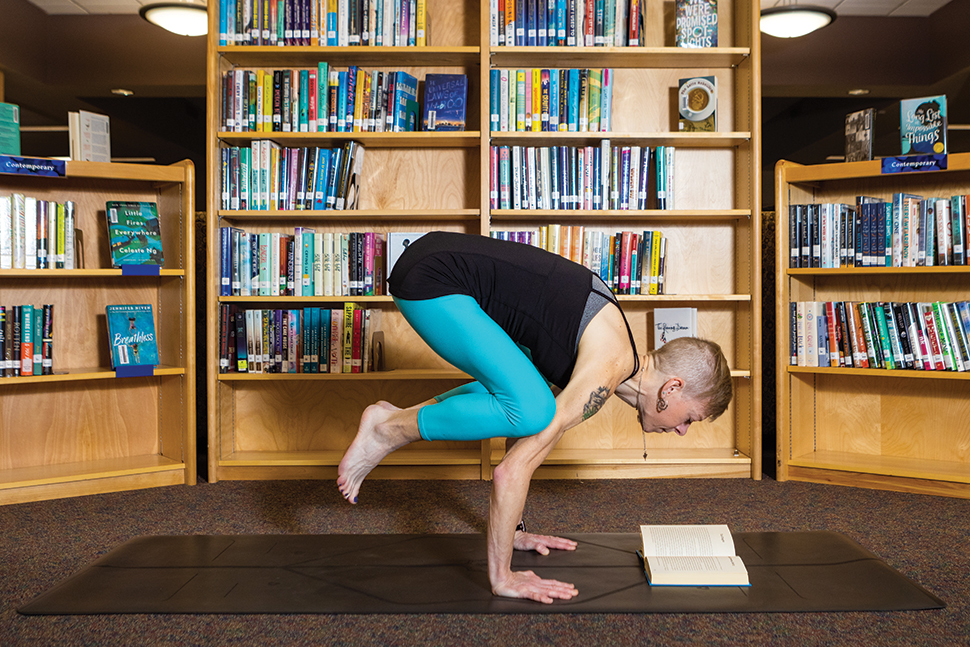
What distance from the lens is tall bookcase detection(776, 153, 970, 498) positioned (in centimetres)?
259

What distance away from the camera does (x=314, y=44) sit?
271 centimetres

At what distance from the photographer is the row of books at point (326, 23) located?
8.86 ft

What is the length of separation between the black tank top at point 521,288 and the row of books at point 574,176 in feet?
3.78

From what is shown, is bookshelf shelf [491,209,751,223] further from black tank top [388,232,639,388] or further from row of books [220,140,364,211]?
black tank top [388,232,639,388]

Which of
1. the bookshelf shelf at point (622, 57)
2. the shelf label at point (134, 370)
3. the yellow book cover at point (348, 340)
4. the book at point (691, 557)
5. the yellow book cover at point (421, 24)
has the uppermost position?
the yellow book cover at point (421, 24)

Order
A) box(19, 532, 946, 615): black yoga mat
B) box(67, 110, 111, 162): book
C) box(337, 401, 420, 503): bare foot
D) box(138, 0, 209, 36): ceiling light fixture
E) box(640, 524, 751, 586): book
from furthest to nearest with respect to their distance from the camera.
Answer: box(138, 0, 209, 36): ceiling light fixture
box(67, 110, 111, 162): book
box(337, 401, 420, 503): bare foot
box(640, 524, 751, 586): book
box(19, 532, 946, 615): black yoga mat

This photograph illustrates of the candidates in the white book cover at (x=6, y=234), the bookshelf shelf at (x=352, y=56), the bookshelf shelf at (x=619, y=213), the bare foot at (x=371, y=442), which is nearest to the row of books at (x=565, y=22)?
the bookshelf shelf at (x=352, y=56)

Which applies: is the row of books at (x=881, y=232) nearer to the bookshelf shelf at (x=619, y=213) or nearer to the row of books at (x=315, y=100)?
the bookshelf shelf at (x=619, y=213)

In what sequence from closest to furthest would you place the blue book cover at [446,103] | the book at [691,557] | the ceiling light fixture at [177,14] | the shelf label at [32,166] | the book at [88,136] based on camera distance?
the book at [691,557], the shelf label at [32,166], the book at [88,136], the blue book cover at [446,103], the ceiling light fixture at [177,14]

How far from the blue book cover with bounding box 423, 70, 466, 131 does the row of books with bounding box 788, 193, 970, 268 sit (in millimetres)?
1399

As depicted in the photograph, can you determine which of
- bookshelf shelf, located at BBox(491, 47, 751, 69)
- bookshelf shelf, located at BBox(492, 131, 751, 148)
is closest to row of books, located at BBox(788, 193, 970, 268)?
bookshelf shelf, located at BBox(492, 131, 751, 148)

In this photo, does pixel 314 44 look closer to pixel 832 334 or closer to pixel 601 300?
pixel 601 300

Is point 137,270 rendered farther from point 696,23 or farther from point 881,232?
point 881,232

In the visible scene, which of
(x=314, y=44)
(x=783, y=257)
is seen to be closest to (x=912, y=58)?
(x=783, y=257)
